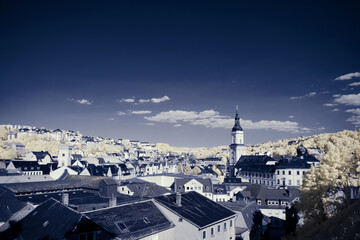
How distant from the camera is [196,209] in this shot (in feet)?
118

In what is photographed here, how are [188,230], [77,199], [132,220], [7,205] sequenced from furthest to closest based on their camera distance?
[77,199] → [7,205] → [188,230] → [132,220]

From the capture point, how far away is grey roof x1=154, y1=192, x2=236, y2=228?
109ft

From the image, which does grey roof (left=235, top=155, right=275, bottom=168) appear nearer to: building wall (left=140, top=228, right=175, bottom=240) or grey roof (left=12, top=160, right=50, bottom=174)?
grey roof (left=12, top=160, right=50, bottom=174)

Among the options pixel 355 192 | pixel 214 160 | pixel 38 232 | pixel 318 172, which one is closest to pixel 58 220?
pixel 38 232

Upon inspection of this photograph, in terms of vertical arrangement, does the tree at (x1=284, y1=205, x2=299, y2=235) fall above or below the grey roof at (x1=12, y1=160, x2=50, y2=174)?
below

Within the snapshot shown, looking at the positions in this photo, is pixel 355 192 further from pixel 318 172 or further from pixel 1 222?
pixel 1 222

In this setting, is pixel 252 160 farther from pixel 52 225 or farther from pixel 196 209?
pixel 52 225

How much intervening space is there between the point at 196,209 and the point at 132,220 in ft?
32.0

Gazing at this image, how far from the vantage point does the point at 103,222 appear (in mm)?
27438

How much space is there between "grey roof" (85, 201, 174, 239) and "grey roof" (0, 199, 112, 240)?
1702mm

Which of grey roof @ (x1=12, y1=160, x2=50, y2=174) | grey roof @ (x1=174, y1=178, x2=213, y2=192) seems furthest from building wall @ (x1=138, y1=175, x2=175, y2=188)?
grey roof @ (x1=12, y1=160, x2=50, y2=174)

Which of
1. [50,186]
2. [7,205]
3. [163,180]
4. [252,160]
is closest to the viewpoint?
[7,205]

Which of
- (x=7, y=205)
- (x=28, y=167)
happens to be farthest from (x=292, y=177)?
(x=28, y=167)

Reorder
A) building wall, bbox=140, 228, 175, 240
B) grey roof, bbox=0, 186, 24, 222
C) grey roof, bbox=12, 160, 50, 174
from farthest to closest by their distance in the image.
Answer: grey roof, bbox=12, 160, 50, 174, grey roof, bbox=0, 186, 24, 222, building wall, bbox=140, 228, 175, 240
